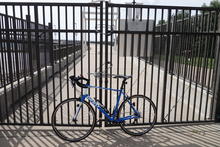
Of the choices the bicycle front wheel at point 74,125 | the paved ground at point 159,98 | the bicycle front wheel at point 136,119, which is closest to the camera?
the bicycle front wheel at point 74,125

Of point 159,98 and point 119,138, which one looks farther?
point 159,98

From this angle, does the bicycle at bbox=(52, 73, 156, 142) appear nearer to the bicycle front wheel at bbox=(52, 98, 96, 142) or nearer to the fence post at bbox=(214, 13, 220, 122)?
the bicycle front wheel at bbox=(52, 98, 96, 142)

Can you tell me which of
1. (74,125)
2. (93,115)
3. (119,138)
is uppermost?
(93,115)

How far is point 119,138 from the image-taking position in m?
3.33

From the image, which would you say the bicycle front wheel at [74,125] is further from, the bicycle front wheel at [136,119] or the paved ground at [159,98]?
the bicycle front wheel at [136,119]

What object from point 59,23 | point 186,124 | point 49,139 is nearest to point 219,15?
point 186,124

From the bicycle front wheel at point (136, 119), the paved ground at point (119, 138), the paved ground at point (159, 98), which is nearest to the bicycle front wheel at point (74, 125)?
the paved ground at point (119, 138)

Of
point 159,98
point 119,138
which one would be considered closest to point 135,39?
point 119,138

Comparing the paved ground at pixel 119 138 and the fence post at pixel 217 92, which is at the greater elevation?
the fence post at pixel 217 92

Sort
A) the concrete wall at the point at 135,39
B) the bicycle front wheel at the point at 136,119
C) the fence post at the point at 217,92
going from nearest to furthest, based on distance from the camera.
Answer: the bicycle front wheel at the point at 136,119 < the concrete wall at the point at 135,39 < the fence post at the point at 217,92

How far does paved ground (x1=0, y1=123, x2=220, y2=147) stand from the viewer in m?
3.14

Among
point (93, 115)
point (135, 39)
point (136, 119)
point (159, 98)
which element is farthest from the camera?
point (159, 98)

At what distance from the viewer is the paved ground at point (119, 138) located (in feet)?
10.3

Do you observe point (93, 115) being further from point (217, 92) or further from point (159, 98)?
point (159, 98)
